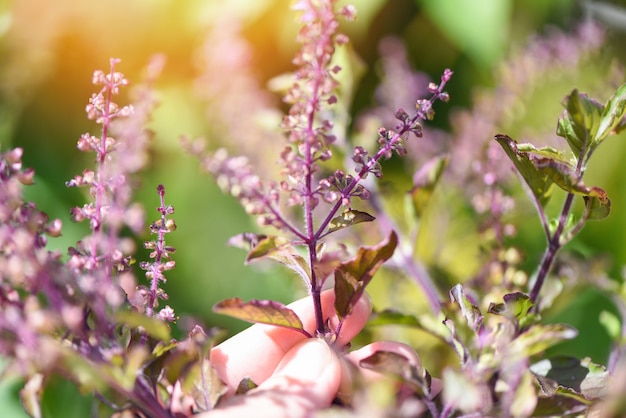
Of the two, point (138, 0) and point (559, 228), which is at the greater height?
point (138, 0)

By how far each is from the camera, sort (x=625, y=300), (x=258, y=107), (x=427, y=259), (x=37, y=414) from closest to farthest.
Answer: (x=37, y=414) < (x=625, y=300) < (x=427, y=259) < (x=258, y=107)

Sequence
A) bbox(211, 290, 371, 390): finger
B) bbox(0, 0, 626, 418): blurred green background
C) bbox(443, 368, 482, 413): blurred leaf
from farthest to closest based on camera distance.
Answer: bbox(0, 0, 626, 418): blurred green background, bbox(211, 290, 371, 390): finger, bbox(443, 368, 482, 413): blurred leaf

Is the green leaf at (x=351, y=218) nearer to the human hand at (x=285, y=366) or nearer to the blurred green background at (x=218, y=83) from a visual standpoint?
the human hand at (x=285, y=366)

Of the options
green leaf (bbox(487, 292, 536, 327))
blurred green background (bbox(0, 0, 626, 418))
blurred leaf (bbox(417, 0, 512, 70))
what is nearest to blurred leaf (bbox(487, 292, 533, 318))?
green leaf (bbox(487, 292, 536, 327))

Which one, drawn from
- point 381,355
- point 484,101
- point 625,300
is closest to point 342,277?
point 381,355

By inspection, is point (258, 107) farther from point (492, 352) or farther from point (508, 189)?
point (492, 352)

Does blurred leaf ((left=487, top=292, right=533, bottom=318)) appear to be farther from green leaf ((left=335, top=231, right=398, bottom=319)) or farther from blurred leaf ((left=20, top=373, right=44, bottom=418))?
blurred leaf ((left=20, top=373, right=44, bottom=418))

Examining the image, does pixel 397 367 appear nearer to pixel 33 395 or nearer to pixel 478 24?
pixel 33 395
